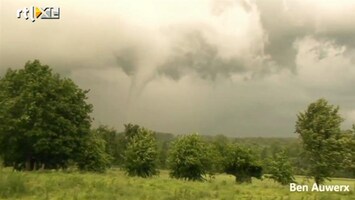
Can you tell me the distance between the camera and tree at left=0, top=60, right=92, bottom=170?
41844 millimetres

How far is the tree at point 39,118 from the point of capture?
41.8 m

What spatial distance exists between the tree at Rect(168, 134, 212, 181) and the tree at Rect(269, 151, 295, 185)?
7871 millimetres

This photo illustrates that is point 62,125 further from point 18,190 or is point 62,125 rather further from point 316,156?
point 316,156

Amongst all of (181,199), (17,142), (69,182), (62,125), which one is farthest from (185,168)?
(181,199)

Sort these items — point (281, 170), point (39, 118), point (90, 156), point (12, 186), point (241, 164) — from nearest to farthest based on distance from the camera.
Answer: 1. point (12, 186)
2. point (39, 118)
3. point (281, 170)
4. point (241, 164)
5. point (90, 156)

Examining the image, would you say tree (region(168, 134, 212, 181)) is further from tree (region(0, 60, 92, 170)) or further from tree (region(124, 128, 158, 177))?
tree (region(0, 60, 92, 170))

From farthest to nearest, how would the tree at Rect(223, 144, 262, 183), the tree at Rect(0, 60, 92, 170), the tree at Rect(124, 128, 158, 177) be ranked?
the tree at Rect(124, 128, 158, 177) < the tree at Rect(223, 144, 262, 183) < the tree at Rect(0, 60, 92, 170)

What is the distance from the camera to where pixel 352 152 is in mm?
33125

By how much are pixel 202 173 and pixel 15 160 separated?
21376mm

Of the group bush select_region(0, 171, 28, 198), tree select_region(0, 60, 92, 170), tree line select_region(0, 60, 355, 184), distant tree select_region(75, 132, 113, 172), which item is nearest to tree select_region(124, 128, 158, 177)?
tree line select_region(0, 60, 355, 184)

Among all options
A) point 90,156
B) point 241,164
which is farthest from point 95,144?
point 241,164

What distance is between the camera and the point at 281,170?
4919cm

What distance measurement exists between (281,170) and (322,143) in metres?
16.9

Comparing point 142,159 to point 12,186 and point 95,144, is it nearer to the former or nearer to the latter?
point 95,144
